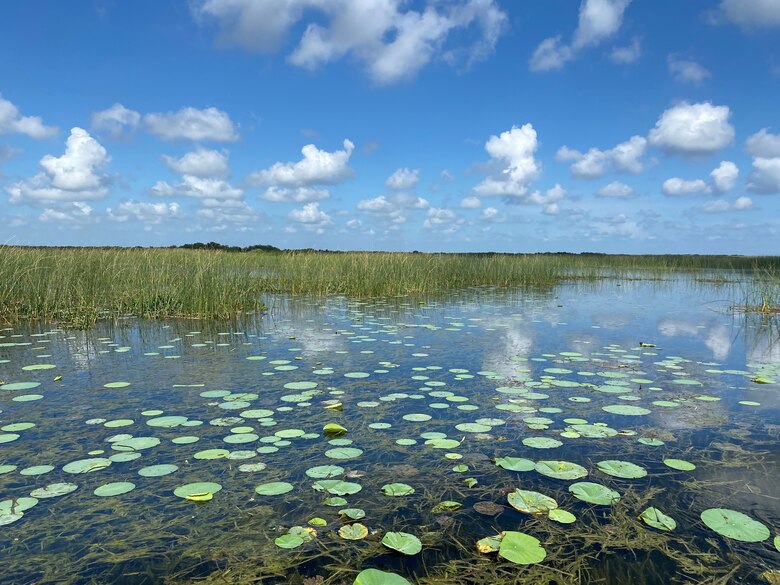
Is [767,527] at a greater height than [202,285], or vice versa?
[202,285]

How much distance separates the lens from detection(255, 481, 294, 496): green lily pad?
2260 millimetres

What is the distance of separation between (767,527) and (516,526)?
1.04m

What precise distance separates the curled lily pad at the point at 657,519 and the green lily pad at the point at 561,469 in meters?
0.39

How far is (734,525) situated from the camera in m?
2.00

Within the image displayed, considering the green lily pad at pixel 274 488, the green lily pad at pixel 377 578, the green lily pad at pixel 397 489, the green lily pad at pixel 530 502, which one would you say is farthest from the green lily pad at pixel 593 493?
the green lily pad at pixel 274 488

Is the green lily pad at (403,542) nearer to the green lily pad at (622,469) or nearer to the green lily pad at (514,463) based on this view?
the green lily pad at (514,463)

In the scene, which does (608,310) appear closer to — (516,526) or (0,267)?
(516,526)

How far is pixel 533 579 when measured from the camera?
1.71m

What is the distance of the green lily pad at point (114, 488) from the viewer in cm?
226

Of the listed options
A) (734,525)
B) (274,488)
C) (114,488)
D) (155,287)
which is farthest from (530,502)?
(155,287)

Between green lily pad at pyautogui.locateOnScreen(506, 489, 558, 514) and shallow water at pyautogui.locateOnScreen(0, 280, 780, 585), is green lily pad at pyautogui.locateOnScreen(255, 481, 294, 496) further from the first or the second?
green lily pad at pyautogui.locateOnScreen(506, 489, 558, 514)

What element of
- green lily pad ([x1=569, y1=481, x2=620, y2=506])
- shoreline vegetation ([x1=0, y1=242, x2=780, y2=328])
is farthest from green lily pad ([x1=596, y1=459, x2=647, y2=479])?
shoreline vegetation ([x1=0, y1=242, x2=780, y2=328])

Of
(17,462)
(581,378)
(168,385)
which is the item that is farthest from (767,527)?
(168,385)

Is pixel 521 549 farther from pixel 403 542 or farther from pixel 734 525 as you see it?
pixel 734 525
